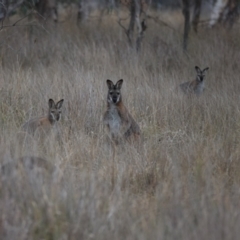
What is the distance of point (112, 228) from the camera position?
15.7 feet

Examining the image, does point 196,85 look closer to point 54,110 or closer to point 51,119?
point 54,110

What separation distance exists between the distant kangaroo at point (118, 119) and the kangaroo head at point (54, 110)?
22.3 inches

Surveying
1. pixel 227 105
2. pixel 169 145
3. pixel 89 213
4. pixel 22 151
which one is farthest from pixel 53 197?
pixel 227 105

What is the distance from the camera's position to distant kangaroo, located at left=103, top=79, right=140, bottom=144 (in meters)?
8.12

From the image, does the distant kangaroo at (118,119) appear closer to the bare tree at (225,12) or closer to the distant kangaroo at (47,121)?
the distant kangaroo at (47,121)

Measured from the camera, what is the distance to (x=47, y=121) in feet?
28.0

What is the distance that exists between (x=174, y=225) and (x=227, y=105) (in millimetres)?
4580

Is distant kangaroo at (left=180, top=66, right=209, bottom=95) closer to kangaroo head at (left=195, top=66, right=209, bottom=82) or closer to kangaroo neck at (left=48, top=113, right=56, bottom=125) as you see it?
kangaroo head at (left=195, top=66, right=209, bottom=82)

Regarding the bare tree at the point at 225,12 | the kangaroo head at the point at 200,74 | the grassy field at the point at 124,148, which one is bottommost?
the grassy field at the point at 124,148

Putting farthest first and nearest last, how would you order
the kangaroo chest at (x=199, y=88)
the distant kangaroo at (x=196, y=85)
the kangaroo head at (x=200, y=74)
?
1. the kangaroo head at (x=200, y=74)
2. the kangaroo chest at (x=199, y=88)
3. the distant kangaroo at (x=196, y=85)

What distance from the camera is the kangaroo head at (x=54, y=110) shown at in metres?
8.58

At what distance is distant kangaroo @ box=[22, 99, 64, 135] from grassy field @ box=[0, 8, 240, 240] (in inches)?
6.0

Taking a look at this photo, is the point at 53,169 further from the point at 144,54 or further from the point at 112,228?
the point at 144,54

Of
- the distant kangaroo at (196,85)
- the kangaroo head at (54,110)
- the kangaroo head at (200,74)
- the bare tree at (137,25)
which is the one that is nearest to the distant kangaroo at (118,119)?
the kangaroo head at (54,110)
